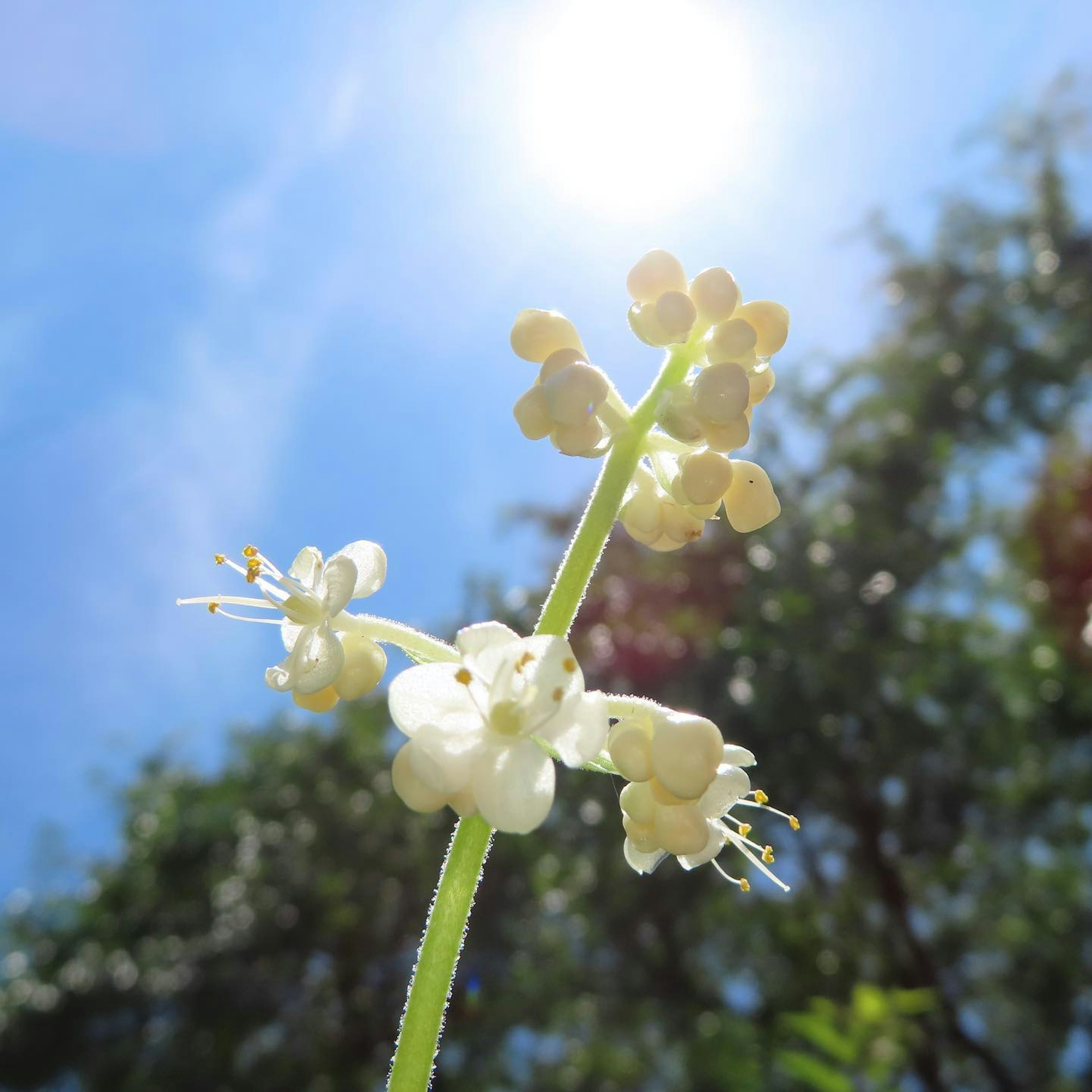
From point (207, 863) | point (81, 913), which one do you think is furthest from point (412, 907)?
point (81, 913)

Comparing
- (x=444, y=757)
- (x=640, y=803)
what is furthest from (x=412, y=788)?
(x=640, y=803)

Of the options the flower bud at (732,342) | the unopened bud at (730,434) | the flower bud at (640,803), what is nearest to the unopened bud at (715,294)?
the flower bud at (732,342)

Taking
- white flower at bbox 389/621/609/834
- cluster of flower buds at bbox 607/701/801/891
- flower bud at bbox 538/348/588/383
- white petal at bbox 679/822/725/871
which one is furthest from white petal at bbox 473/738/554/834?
flower bud at bbox 538/348/588/383

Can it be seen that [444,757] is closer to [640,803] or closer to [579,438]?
[640,803]

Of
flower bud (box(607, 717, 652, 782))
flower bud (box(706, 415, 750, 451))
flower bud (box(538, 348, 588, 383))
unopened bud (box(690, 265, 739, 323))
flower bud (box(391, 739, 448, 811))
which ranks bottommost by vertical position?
flower bud (box(391, 739, 448, 811))


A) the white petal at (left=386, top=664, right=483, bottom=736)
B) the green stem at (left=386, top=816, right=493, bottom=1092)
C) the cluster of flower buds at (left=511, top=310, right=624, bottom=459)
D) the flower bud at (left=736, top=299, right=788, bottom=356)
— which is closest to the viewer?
the green stem at (left=386, top=816, right=493, bottom=1092)

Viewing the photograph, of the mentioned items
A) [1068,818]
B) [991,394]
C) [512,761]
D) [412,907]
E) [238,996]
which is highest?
[991,394]

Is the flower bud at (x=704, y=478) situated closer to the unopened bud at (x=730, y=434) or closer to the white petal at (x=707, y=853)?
the unopened bud at (x=730, y=434)

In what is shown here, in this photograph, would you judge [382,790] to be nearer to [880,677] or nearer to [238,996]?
[238,996]

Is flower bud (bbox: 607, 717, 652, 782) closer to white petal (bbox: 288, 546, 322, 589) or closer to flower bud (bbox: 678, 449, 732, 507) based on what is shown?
flower bud (bbox: 678, 449, 732, 507)
